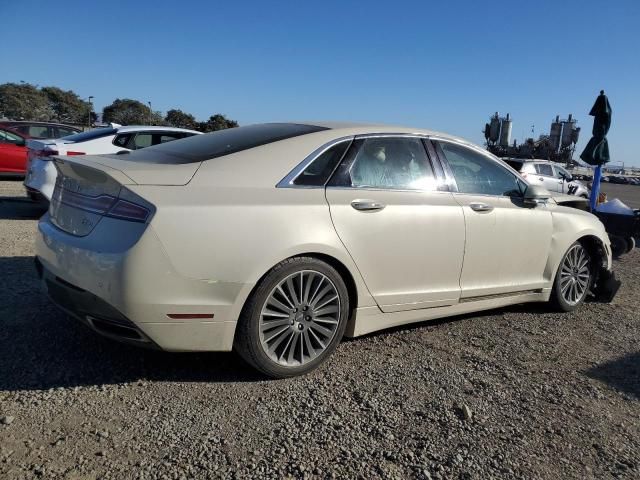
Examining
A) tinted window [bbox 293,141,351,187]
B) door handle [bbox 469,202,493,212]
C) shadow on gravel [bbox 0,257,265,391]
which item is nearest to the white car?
shadow on gravel [bbox 0,257,265,391]

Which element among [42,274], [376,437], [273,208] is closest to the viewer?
[376,437]

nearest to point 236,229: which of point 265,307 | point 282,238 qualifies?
point 282,238

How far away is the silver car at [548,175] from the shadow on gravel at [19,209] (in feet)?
49.5

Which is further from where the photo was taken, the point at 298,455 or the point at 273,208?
the point at 273,208

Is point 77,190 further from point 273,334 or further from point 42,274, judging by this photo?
point 273,334

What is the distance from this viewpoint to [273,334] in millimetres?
3201

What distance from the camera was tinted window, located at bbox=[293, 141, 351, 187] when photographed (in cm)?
339

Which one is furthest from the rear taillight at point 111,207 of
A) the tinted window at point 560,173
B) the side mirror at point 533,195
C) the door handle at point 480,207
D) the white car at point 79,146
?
the tinted window at point 560,173

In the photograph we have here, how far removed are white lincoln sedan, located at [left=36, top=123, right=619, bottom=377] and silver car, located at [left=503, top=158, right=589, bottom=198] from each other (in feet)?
51.1

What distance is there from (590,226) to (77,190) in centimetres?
454

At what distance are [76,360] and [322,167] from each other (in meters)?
1.98

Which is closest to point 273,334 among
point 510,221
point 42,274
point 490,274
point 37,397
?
point 37,397

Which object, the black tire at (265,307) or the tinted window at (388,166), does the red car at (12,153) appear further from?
the black tire at (265,307)

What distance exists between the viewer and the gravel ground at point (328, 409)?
96.4 inches
